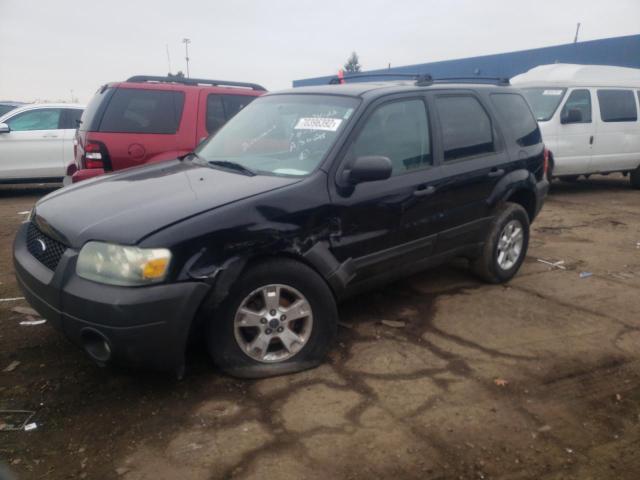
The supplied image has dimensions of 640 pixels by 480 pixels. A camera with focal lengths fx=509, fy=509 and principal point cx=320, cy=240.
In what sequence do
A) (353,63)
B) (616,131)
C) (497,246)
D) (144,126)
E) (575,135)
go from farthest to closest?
(353,63)
(616,131)
(575,135)
(144,126)
(497,246)

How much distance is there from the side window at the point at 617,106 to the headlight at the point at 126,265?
9184 mm

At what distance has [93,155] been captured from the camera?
5.72 meters

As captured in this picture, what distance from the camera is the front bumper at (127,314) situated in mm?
2545

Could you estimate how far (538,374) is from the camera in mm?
3205

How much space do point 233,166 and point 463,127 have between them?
1.92m

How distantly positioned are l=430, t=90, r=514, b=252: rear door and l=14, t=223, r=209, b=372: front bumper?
7.11 feet

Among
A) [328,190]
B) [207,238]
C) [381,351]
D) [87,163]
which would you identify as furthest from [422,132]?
[87,163]

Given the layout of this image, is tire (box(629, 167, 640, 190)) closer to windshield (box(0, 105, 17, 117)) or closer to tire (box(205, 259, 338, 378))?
A: tire (box(205, 259, 338, 378))

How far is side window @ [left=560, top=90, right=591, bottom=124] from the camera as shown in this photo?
867 centimetres

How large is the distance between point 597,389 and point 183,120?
5131 mm

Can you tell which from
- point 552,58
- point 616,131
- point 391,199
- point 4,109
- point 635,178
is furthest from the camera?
point 552,58

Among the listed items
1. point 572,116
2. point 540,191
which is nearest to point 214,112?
point 540,191

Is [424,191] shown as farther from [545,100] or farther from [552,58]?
[552,58]

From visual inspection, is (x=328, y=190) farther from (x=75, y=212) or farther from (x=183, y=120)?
(x=183, y=120)
